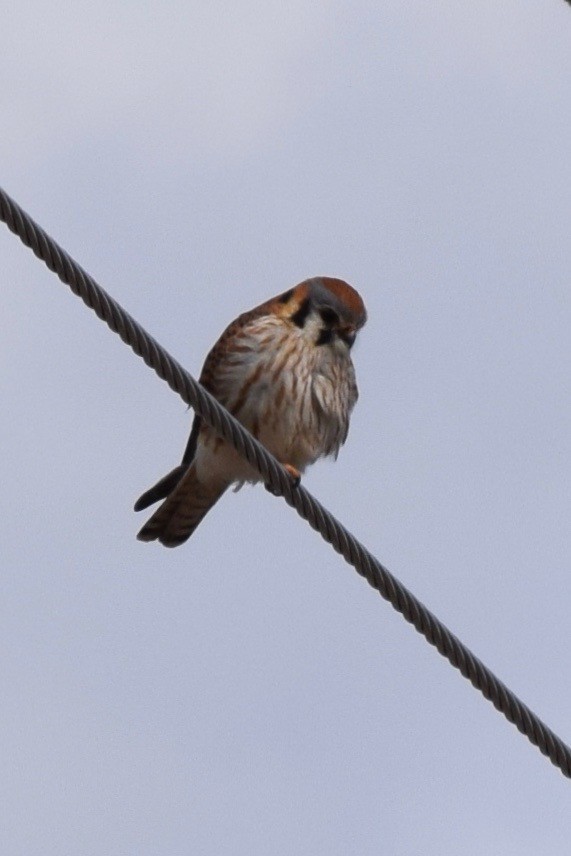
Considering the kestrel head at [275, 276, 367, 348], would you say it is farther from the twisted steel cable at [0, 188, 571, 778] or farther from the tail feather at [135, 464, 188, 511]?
the twisted steel cable at [0, 188, 571, 778]

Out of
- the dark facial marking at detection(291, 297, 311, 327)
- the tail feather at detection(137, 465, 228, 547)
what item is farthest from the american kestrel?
the tail feather at detection(137, 465, 228, 547)

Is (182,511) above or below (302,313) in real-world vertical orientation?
below

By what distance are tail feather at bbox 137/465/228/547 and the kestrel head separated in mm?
857

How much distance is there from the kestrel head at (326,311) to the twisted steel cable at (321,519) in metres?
1.94

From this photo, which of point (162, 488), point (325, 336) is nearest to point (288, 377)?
point (325, 336)

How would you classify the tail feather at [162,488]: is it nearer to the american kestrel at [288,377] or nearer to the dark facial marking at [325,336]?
the american kestrel at [288,377]

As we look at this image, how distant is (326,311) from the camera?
287 inches

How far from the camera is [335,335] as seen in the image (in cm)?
725

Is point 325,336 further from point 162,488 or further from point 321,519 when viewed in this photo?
point 321,519

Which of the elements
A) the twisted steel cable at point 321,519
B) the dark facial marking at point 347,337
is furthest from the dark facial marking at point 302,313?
the twisted steel cable at point 321,519

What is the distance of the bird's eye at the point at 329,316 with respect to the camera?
7.28 meters

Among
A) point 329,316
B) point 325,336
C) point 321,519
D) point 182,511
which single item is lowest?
→ point 321,519

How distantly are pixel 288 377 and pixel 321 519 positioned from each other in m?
1.90

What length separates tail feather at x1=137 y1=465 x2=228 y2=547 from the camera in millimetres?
7750
